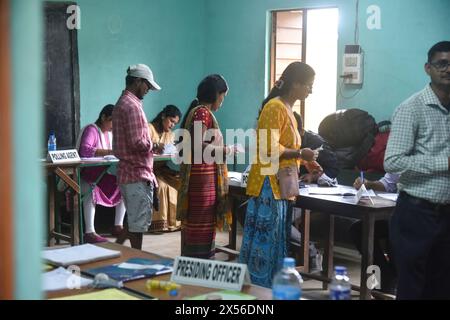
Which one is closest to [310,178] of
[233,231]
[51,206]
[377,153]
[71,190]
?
[233,231]

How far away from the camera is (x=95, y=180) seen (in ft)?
20.1

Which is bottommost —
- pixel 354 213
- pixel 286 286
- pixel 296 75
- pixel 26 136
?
pixel 354 213

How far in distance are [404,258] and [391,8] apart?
12.7ft

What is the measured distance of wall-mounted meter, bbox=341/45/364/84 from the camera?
20.8ft

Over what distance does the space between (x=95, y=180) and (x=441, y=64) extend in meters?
3.99

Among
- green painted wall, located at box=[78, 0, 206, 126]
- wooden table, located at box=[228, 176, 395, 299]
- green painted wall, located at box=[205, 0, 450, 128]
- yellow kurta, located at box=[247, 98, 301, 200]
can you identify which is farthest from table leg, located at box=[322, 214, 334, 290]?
green painted wall, located at box=[78, 0, 206, 126]

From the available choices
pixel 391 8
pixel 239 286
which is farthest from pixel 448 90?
pixel 391 8

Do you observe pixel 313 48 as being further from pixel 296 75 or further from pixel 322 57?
pixel 296 75

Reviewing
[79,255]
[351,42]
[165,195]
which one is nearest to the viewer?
[79,255]

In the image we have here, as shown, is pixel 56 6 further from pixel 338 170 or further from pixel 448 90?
pixel 448 90

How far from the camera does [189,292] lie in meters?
2.14

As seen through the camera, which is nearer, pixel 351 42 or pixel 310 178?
pixel 310 178

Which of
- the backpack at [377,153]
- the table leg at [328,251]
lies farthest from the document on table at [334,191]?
the backpack at [377,153]

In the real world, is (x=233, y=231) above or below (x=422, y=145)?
below
